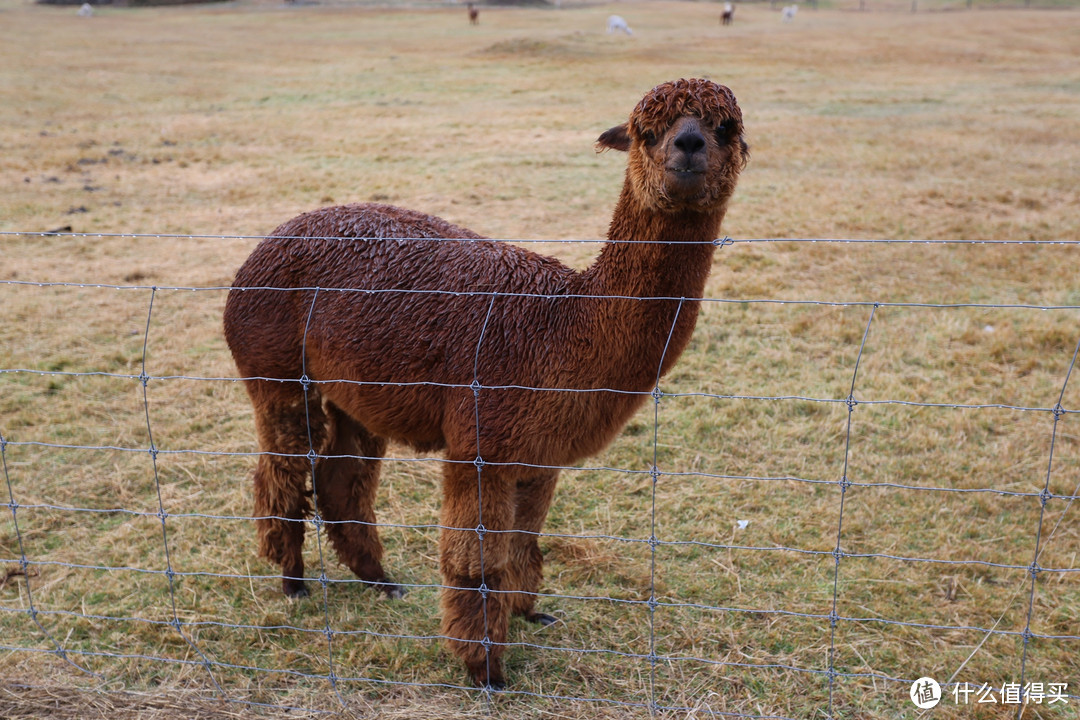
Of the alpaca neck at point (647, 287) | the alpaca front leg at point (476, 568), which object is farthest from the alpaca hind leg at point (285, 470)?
the alpaca neck at point (647, 287)

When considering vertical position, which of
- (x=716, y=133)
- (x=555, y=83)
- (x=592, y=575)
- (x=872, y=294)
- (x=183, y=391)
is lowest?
(x=592, y=575)

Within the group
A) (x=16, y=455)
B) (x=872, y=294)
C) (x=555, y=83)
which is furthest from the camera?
(x=555, y=83)

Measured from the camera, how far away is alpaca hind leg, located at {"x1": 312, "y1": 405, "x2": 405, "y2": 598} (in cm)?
389

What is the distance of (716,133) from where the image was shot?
2.76m

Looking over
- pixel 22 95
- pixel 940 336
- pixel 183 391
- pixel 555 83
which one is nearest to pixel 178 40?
pixel 22 95

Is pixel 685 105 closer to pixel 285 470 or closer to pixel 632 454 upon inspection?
pixel 285 470

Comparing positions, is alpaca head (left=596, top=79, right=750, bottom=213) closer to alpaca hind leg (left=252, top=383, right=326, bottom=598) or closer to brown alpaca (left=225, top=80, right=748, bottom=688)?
brown alpaca (left=225, top=80, right=748, bottom=688)

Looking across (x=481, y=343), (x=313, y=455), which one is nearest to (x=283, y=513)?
(x=313, y=455)

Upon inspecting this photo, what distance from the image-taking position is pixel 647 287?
296 centimetres

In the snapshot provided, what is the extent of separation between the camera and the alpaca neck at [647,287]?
288 centimetres

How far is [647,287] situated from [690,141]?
0.55 m

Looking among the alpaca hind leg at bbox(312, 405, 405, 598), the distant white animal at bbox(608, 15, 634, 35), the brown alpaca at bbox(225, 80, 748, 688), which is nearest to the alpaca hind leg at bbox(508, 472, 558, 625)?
the brown alpaca at bbox(225, 80, 748, 688)

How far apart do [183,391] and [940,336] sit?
540cm

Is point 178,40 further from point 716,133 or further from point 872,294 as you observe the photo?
point 716,133
